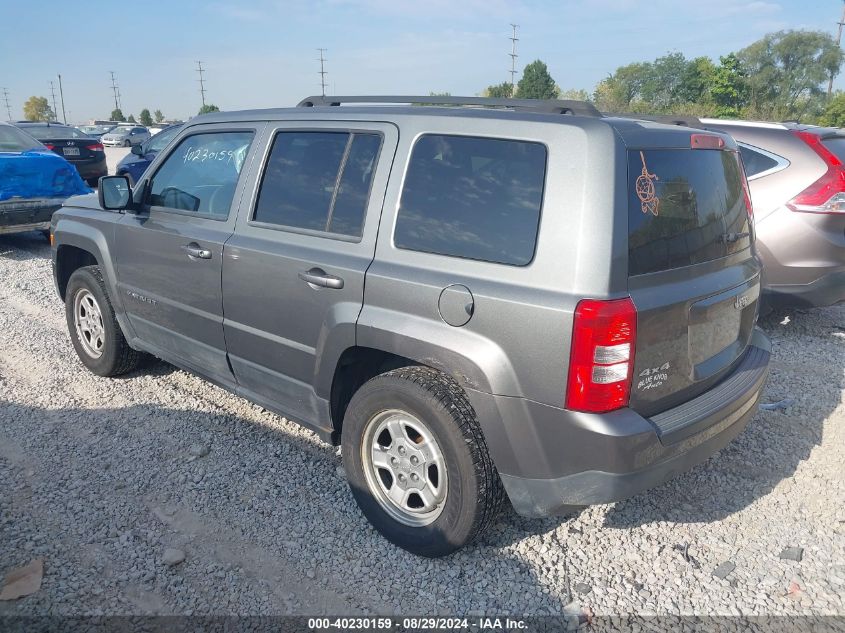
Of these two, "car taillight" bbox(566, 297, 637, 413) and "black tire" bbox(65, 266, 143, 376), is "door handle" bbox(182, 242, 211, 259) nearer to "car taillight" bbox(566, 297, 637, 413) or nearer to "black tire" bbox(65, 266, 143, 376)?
"black tire" bbox(65, 266, 143, 376)

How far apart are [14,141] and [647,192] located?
9724 millimetres

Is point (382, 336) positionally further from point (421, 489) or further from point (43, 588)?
point (43, 588)

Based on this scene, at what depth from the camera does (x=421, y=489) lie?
9.70ft

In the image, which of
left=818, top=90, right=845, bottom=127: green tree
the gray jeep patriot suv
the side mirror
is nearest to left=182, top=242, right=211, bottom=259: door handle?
the gray jeep patriot suv

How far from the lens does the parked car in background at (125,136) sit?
117 ft

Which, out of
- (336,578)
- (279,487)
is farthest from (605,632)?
(279,487)

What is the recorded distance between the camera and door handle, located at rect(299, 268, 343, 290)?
3020 mm

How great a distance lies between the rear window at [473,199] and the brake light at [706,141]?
765mm

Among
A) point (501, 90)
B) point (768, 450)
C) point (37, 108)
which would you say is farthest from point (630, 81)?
point (768, 450)

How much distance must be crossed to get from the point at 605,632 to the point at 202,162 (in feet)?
10.9

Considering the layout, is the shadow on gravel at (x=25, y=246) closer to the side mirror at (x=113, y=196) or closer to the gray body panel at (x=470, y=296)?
the side mirror at (x=113, y=196)

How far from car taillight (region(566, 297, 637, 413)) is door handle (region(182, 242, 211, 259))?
224 centimetres

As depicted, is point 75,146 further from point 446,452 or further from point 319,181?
point 446,452

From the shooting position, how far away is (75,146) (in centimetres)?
1427
